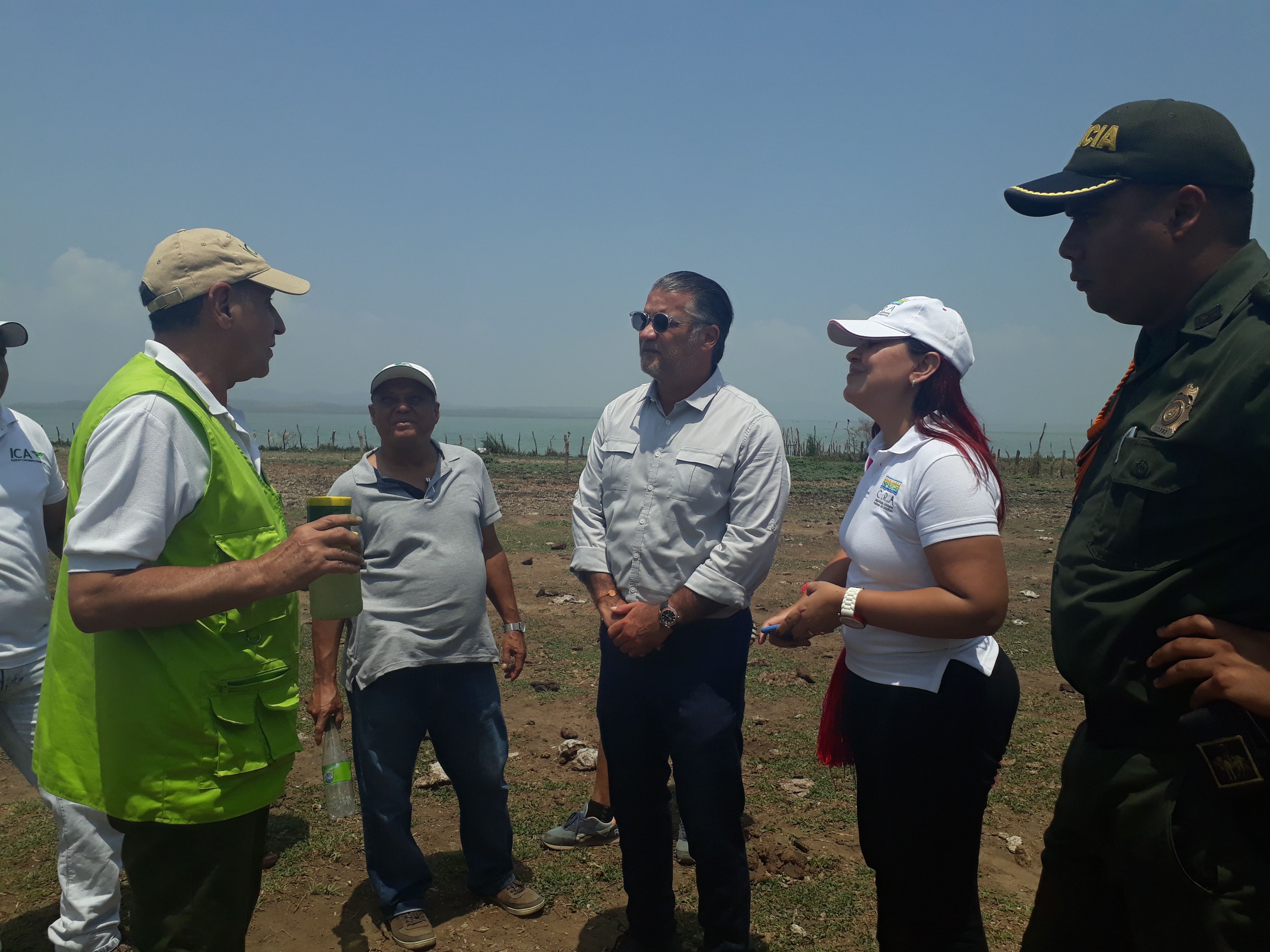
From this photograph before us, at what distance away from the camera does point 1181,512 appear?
5.40 ft

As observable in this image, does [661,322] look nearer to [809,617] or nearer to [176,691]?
[809,617]

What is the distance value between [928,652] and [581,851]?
2.34 meters

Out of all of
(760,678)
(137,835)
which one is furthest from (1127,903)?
(760,678)

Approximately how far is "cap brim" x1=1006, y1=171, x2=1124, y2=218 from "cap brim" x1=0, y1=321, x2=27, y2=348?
3775 mm

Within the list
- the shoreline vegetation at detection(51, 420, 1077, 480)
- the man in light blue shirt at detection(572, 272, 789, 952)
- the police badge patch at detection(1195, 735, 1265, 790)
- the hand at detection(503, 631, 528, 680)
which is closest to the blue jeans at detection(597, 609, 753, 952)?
the man in light blue shirt at detection(572, 272, 789, 952)

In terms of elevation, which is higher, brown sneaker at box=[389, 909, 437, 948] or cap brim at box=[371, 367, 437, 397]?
cap brim at box=[371, 367, 437, 397]

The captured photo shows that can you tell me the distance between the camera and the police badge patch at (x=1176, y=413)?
1.67m

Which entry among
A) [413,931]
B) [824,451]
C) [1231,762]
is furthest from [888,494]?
[824,451]

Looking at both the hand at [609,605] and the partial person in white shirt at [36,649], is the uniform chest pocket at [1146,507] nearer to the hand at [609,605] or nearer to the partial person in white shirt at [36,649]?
the hand at [609,605]

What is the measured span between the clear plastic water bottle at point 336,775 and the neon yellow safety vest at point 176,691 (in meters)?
0.83

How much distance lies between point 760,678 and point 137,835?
505cm

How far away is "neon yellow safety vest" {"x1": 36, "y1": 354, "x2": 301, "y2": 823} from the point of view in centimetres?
201

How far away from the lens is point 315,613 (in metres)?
2.45

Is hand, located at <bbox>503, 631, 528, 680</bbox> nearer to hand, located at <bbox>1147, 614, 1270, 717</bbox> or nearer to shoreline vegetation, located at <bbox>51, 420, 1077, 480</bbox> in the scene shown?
hand, located at <bbox>1147, 614, 1270, 717</bbox>
